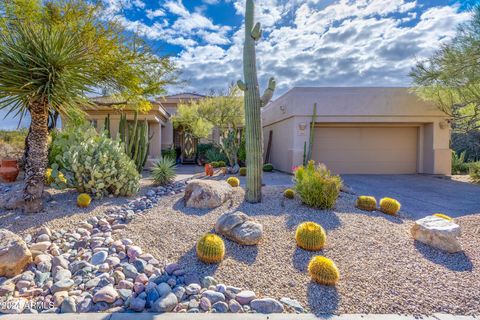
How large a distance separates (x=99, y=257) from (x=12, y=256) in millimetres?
958

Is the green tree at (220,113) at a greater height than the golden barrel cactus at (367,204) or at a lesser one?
greater

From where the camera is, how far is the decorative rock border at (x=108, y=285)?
246 centimetres

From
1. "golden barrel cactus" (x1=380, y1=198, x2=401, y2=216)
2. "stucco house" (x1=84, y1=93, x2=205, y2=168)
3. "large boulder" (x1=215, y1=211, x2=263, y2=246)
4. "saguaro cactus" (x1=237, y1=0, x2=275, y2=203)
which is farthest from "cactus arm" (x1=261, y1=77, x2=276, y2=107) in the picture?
"stucco house" (x1=84, y1=93, x2=205, y2=168)

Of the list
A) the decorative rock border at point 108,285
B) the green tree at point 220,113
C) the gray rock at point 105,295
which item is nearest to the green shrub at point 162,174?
the decorative rock border at point 108,285

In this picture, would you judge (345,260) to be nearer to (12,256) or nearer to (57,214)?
(12,256)

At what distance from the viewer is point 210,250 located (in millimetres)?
3152

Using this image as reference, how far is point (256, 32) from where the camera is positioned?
215 inches

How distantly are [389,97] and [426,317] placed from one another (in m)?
10.9

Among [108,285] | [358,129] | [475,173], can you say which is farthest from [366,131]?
[108,285]

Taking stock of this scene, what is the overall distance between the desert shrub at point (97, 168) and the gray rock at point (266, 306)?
4.24 meters

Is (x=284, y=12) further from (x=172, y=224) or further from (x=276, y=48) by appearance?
(x=172, y=224)

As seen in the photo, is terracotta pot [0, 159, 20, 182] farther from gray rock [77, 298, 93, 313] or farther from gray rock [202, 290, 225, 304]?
gray rock [202, 290, 225, 304]

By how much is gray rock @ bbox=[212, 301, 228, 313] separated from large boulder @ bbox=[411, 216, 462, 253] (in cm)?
338

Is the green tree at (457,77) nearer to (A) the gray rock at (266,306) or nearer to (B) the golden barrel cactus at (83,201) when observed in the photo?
(A) the gray rock at (266,306)
